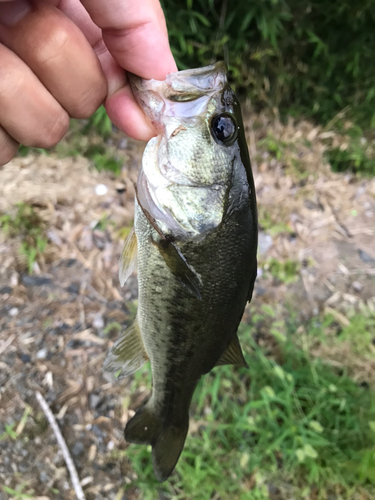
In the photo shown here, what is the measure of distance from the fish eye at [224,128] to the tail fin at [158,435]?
133cm

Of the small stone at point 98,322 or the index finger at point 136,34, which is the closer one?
the index finger at point 136,34

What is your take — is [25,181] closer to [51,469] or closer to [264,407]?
[51,469]

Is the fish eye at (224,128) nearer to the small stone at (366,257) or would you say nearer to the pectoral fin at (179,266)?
the pectoral fin at (179,266)

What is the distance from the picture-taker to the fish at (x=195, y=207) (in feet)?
4.01

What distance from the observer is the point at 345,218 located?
3.93 m

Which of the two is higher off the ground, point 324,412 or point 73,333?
point 73,333

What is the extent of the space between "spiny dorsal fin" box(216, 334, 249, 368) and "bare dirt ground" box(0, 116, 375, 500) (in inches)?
48.1

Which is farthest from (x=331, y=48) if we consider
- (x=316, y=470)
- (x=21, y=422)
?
(x=21, y=422)

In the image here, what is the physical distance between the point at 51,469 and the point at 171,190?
203cm

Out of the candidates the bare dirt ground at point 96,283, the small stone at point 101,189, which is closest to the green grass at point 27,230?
the bare dirt ground at point 96,283


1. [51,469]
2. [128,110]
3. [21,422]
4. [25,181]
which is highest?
[128,110]

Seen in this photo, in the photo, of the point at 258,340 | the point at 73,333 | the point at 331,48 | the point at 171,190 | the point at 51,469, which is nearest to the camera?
the point at 171,190

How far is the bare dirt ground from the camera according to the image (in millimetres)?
2254

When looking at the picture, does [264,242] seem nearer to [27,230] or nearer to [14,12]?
[27,230]
